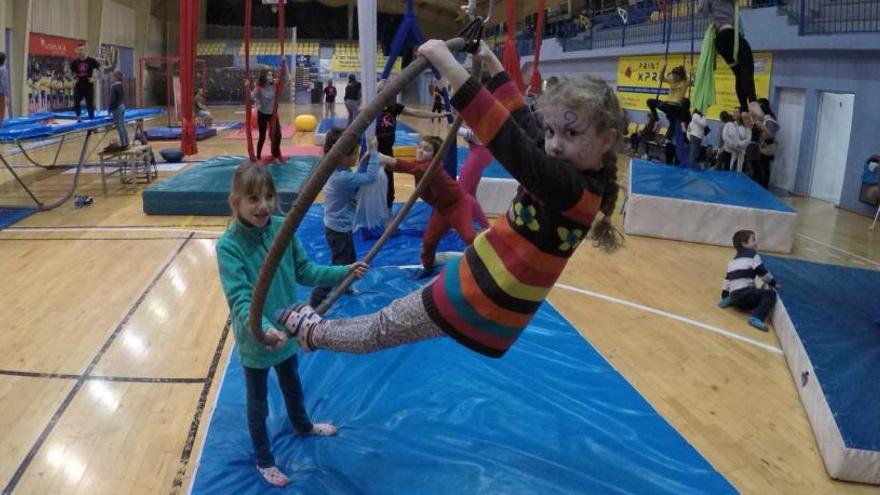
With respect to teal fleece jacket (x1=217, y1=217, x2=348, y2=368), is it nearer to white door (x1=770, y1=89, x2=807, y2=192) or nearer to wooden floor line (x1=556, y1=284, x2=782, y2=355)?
wooden floor line (x1=556, y1=284, x2=782, y2=355)

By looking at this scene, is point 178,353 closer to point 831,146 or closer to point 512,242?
point 512,242

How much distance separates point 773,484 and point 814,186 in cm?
867

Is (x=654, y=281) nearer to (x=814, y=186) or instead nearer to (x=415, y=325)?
(x=415, y=325)

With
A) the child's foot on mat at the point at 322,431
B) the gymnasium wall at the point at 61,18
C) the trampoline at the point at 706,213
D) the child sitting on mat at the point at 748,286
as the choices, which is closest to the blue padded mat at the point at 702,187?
the trampoline at the point at 706,213

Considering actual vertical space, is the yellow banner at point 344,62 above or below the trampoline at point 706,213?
above

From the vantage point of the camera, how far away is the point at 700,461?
286 cm

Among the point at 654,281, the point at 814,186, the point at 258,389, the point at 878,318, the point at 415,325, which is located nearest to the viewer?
the point at 415,325

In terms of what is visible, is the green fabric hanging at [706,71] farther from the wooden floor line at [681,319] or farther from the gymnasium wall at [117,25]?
the gymnasium wall at [117,25]

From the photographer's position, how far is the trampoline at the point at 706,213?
22.8 ft

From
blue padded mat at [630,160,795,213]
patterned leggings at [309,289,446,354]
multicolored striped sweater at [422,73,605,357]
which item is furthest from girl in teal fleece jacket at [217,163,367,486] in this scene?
blue padded mat at [630,160,795,213]

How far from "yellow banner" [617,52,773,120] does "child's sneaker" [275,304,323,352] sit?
32.7 ft

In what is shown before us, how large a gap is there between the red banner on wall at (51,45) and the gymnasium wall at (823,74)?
42.0 feet

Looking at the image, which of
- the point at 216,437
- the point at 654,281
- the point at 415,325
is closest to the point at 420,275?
the point at 654,281

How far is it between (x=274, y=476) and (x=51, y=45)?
60.3ft
